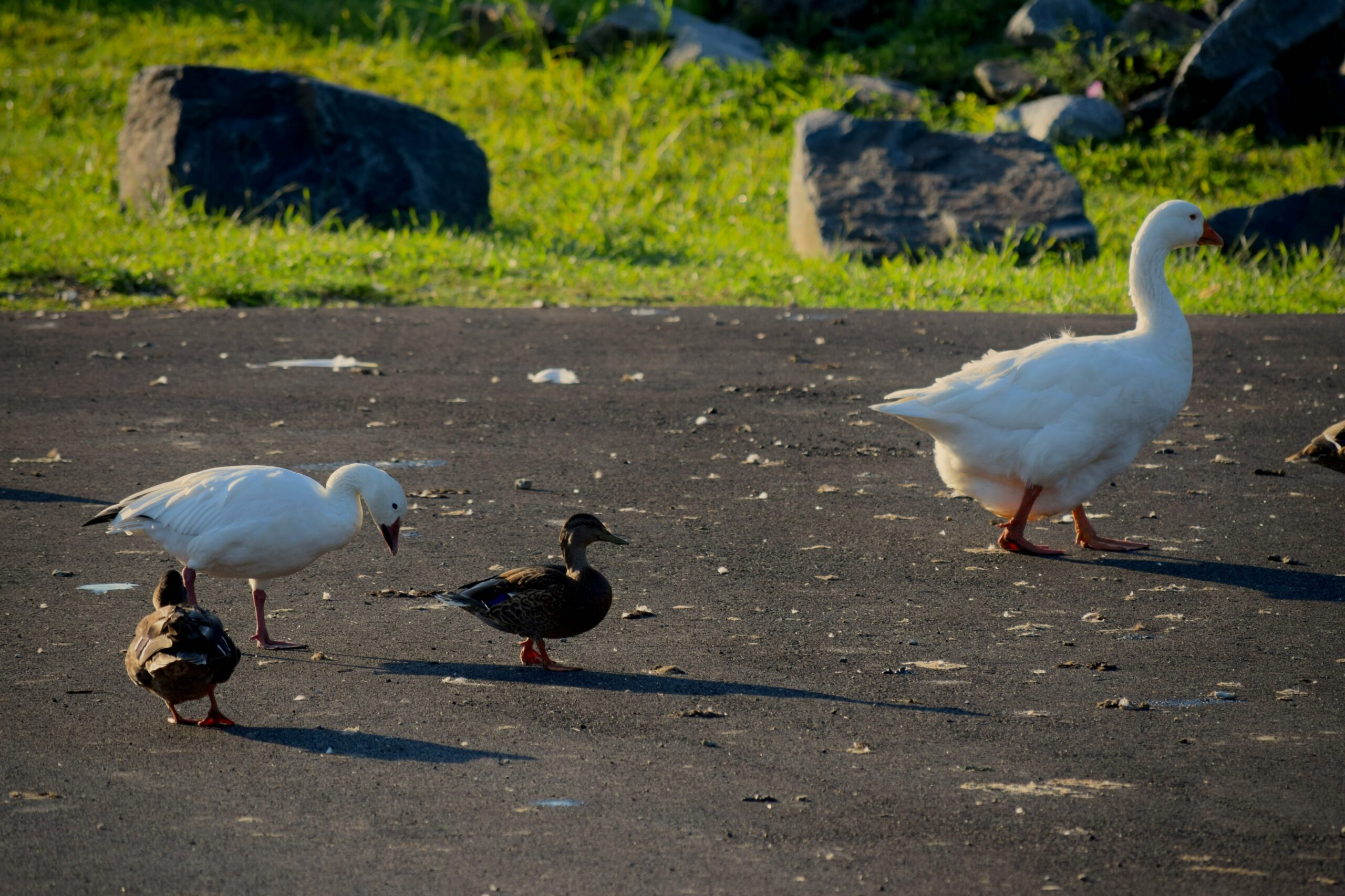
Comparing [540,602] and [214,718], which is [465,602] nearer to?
[540,602]

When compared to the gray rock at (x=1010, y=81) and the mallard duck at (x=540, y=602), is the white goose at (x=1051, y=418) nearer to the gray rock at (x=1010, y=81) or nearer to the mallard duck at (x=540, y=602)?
the mallard duck at (x=540, y=602)

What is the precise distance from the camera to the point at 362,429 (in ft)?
27.7

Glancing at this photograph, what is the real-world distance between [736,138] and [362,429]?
11668 mm

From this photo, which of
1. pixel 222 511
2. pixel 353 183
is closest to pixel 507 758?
pixel 222 511

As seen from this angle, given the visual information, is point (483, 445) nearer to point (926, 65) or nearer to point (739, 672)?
point (739, 672)

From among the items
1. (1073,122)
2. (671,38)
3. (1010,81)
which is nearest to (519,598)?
(1073,122)

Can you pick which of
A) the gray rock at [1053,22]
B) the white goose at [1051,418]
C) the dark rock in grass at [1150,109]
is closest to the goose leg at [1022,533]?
the white goose at [1051,418]

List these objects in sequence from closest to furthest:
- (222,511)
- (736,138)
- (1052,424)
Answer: (222,511) → (1052,424) → (736,138)

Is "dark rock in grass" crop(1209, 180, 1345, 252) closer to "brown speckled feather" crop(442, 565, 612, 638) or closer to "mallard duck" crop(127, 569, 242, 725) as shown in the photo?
"brown speckled feather" crop(442, 565, 612, 638)

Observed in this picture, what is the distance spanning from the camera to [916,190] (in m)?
15.0

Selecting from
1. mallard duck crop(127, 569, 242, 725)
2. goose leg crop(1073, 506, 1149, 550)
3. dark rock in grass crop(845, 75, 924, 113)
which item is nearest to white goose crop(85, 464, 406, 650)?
mallard duck crop(127, 569, 242, 725)

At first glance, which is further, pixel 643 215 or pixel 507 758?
pixel 643 215

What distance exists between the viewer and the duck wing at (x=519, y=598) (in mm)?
4844

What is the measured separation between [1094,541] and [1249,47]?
1489 cm
